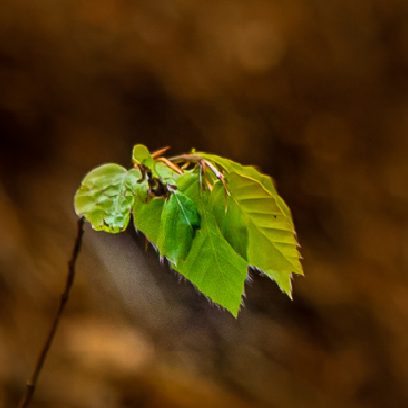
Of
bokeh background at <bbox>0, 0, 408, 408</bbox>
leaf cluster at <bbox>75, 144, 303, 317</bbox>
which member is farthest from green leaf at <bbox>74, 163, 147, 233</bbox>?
bokeh background at <bbox>0, 0, 408, 408</bbox>

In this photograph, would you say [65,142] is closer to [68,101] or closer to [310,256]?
[68,101]

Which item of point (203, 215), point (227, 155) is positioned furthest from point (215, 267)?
point (227, 155)

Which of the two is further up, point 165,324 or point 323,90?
point 323,90

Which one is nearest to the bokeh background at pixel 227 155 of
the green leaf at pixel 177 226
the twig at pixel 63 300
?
the twig at pixel 63 300

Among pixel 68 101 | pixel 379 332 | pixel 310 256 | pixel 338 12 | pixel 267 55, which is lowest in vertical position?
pixel 379 332

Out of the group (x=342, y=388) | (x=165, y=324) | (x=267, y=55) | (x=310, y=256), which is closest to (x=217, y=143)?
(x=267, y=55)

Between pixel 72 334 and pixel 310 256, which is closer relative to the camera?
pixel 72 334

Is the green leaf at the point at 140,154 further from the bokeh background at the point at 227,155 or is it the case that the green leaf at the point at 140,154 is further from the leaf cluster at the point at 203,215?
the bokeh background at the point at 227,155
